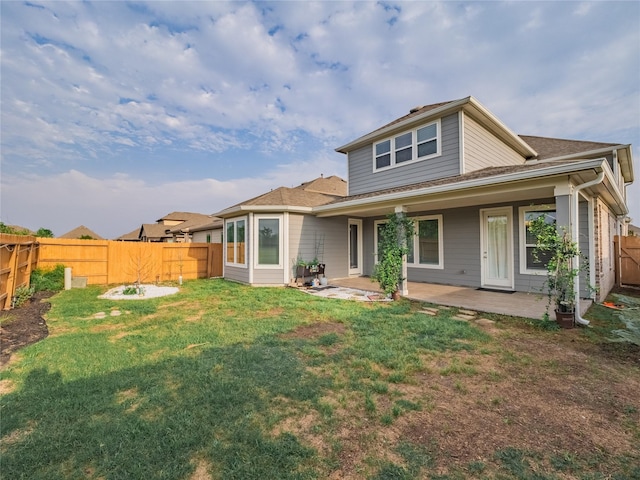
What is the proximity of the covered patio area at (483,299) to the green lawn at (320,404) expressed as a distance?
45.9 inches

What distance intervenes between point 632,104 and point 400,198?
1077 cm

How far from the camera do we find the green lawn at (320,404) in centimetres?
184

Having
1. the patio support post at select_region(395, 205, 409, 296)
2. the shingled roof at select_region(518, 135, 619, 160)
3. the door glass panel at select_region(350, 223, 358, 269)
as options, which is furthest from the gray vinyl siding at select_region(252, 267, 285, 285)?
the shingled roof at select_region(518, 135, 619, 160)

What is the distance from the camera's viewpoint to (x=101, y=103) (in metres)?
9.12

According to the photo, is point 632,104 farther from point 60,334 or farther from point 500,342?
point 60,334

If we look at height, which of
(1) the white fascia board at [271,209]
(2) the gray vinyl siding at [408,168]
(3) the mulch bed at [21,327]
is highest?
(2) the gray vinyl siding at [408,168]

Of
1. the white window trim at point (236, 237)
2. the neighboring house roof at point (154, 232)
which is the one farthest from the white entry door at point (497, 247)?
the neighboring house roof at point (154, 232)

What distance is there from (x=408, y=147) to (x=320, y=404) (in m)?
8.35

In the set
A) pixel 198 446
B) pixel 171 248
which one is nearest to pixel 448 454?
pixel 198 446

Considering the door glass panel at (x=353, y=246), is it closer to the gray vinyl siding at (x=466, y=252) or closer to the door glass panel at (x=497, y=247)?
the gray vinyl siding at (x=466, y=252)

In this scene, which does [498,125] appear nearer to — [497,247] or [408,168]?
[408,168]

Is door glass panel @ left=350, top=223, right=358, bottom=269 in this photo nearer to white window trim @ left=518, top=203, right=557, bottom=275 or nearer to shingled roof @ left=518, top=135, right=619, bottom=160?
white window trim @ left=518, top=203, right=557, bottom=275

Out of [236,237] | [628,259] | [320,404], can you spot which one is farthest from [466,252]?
[236,237]

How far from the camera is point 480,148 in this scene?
8.43 meters
